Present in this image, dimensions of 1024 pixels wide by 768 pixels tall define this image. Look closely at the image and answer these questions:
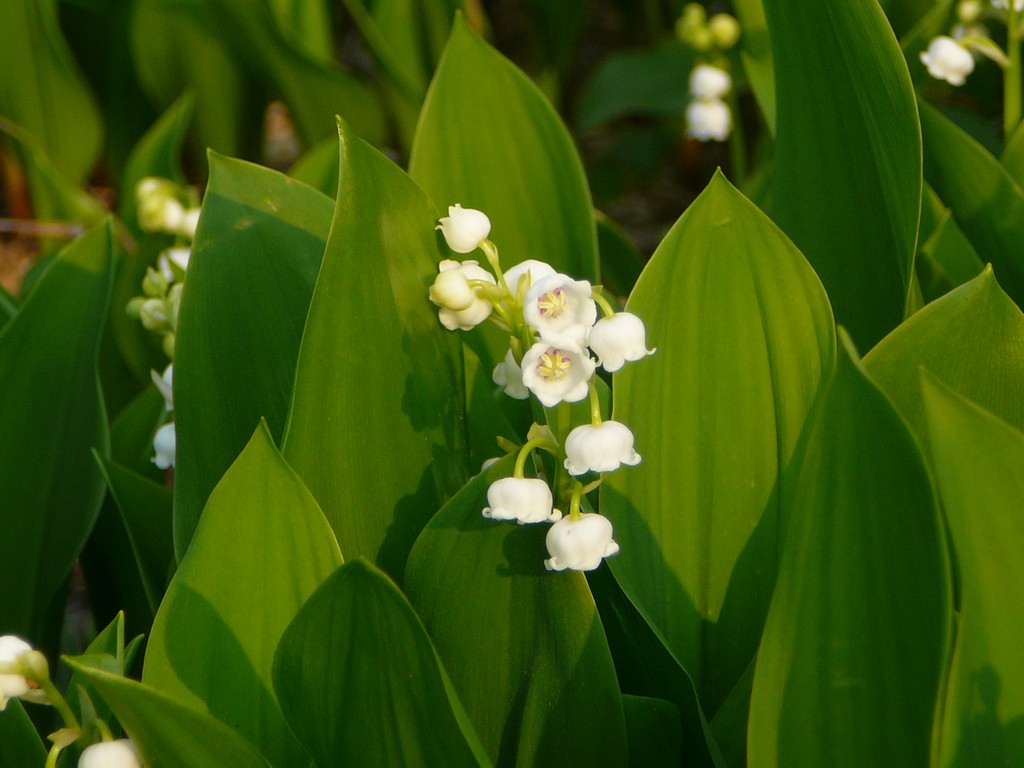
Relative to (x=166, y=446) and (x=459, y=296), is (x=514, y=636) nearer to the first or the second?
(x=459, y=296)

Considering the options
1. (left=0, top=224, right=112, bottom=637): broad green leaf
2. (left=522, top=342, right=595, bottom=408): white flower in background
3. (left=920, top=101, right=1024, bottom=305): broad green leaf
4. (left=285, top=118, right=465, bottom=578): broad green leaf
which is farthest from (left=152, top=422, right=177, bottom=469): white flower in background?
(left=920, top=101, right=1024, bottom=305): broad green leaf

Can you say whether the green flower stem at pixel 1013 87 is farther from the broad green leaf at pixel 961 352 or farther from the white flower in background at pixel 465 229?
the white flower in background at pixel 465 229

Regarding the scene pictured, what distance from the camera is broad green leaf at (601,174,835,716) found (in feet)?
2.52

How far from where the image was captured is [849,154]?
911 millimetres

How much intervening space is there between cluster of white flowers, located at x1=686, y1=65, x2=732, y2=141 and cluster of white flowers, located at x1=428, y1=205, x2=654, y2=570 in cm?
104

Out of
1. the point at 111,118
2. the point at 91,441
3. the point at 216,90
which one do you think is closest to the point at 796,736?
the point at 91,441

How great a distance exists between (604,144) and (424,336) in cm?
204

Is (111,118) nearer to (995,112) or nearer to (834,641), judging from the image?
(995,112)

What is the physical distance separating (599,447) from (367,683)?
0.66ft

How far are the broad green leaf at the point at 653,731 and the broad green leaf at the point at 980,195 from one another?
539mm

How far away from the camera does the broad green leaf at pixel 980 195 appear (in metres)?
1.00

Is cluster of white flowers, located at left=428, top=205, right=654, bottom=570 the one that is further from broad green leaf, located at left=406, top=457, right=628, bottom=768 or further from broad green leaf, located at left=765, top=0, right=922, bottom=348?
broad green leaf, located at left=765, top=0, right=922, bottom=348

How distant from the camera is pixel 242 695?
715mm

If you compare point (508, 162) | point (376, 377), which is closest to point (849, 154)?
point (508, 162)
